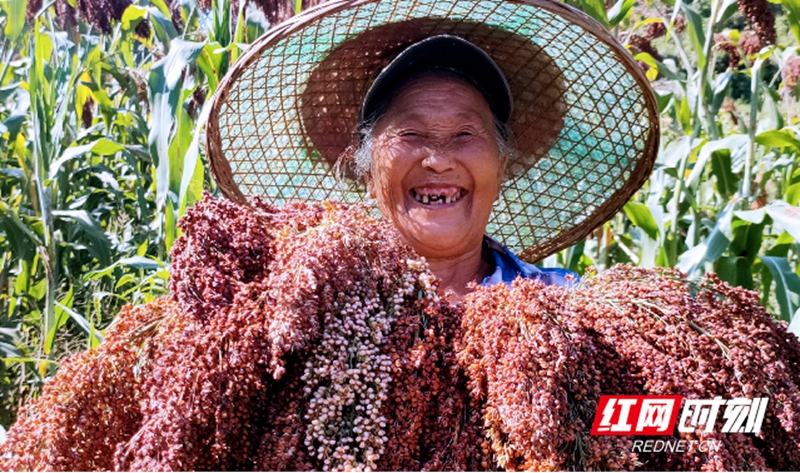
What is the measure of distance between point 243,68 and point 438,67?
46 centimetres

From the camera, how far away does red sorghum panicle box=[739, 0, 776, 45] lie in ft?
8.54

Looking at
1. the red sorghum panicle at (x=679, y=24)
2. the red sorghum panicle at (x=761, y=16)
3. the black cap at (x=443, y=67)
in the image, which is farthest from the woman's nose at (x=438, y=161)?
the red sorghum panicle at (x=679, y=24)

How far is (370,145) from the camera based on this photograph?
1812 millimetres

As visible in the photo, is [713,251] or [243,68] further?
[713,251]

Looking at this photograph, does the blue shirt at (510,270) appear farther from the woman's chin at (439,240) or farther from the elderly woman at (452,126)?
the woman's chin at (439,240)

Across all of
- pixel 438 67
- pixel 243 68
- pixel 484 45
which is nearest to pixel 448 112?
pixel 438 67

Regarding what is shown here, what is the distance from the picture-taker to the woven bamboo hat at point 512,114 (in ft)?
5.75

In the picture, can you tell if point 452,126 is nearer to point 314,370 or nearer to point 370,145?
point 370,145

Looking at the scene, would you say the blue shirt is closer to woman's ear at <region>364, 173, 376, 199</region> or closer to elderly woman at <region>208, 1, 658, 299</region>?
elderly woman at <region>208, 1, 658, 299</region>

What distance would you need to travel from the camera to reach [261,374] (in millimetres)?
817

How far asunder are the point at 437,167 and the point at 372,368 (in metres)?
0.87

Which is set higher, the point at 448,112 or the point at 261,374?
the point at 448,112

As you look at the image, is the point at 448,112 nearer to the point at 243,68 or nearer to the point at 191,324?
the point at 243,68

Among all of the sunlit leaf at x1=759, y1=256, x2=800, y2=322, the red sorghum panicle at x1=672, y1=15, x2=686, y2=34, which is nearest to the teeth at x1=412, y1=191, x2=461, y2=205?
the sunlit leaf at x1=759, y1=256, x2=800, y2=322
